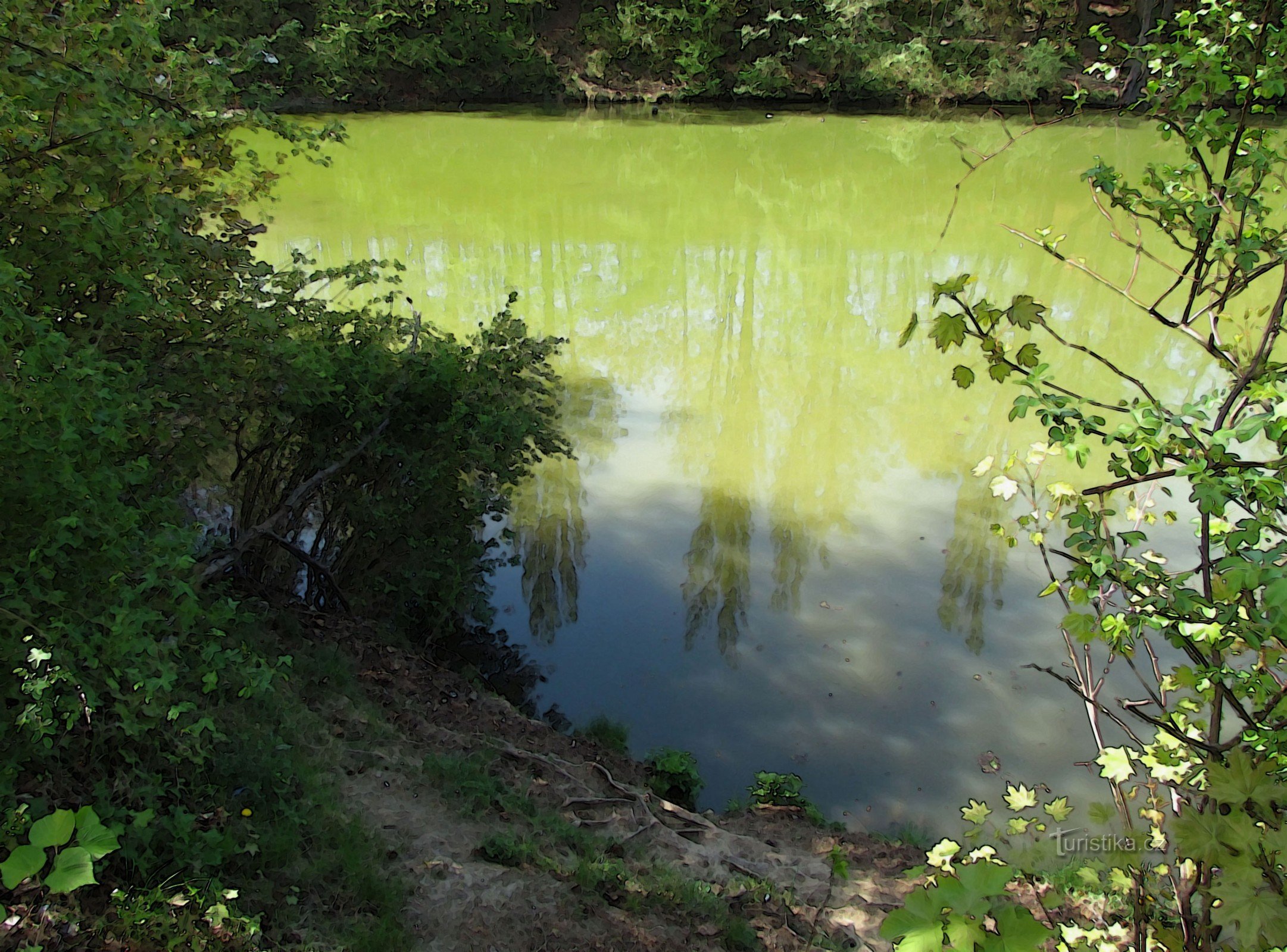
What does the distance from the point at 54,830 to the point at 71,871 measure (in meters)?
0.08

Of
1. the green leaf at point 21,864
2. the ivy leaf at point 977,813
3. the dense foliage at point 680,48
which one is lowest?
the ivy leaf at point 977,813

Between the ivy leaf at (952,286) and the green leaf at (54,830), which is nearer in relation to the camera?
the green leaf at (54,830)

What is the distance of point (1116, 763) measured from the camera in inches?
78.7

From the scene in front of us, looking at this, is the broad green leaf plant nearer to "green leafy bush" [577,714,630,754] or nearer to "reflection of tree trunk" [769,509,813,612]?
"green leafy bush" [577,714,630,754]

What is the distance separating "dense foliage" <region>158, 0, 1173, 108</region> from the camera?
2316cm

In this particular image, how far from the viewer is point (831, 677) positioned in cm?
526

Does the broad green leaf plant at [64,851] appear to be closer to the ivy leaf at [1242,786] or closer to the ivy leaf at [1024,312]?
the ivy leaf at [1242,786]

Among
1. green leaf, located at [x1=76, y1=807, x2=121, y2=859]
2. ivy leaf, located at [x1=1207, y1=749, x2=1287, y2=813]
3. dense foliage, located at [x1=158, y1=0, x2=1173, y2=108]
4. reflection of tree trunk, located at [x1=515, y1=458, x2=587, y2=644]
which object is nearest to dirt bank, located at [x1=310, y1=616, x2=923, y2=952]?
reflection of tree trunk, located at [x1=515, y1=458, x2=587, y2=644]

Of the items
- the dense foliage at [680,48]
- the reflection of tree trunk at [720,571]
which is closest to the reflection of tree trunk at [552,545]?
the reflection of tree trunk at [720,571]

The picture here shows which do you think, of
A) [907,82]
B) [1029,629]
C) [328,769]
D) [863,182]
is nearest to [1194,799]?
[328,769]

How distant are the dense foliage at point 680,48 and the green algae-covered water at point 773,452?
7.93 metres

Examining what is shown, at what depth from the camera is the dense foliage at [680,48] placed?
23.2 metres

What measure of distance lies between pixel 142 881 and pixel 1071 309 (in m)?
10.7

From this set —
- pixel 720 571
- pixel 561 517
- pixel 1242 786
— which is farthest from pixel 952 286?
pixel 561 517
